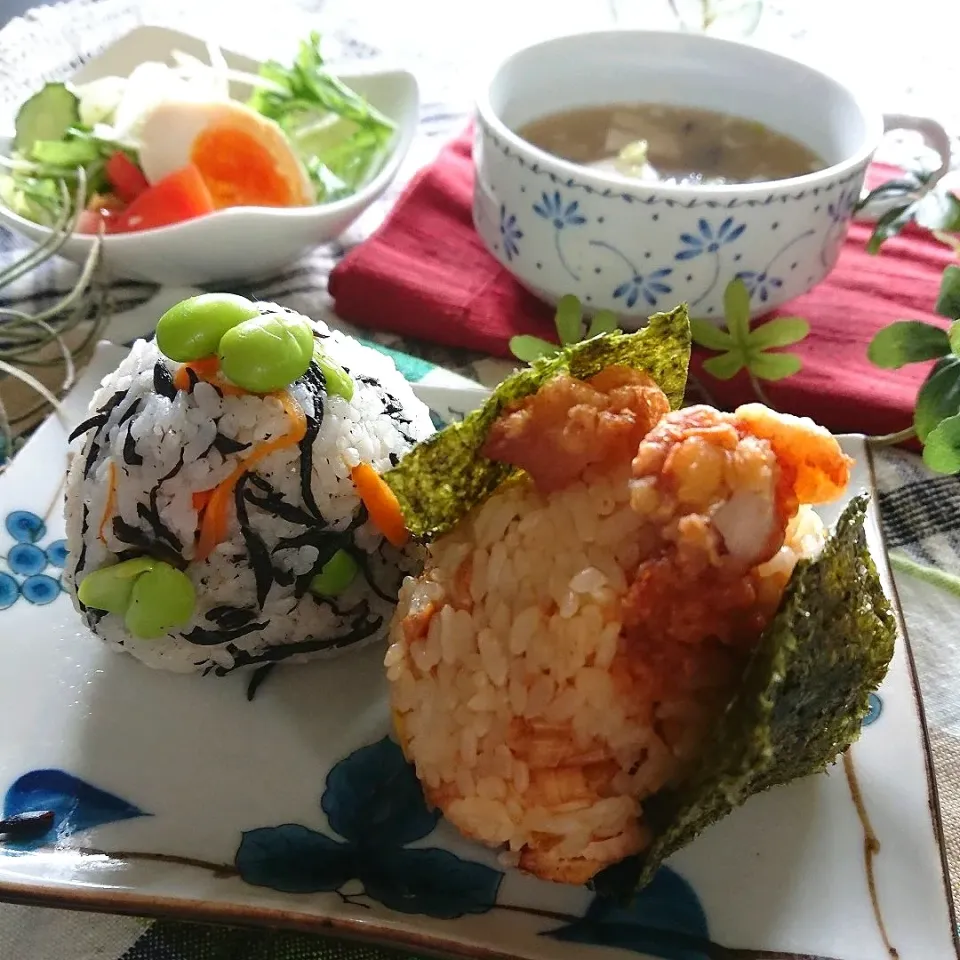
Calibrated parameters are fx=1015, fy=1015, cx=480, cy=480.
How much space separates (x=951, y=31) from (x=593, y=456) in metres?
2.21

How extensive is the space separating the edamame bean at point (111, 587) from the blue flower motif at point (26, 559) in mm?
152

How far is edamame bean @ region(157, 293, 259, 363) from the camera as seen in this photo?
2.50ft

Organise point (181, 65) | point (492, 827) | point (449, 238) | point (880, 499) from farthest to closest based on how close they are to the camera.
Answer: point (181, 65) < point (449, 238) < point (880, 499) < point (492, 827)

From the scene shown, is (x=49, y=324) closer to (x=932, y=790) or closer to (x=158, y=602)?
(x=158, y=602)

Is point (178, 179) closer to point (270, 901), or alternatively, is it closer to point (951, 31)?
point (270, 901)

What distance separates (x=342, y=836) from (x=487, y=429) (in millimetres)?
323

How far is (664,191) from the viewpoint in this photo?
1123 millimetres

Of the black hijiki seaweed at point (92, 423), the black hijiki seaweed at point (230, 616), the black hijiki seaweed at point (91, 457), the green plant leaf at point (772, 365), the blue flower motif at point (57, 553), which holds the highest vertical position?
the black hijiki seaweed at point (92, 423)

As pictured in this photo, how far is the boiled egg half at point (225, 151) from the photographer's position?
141cm

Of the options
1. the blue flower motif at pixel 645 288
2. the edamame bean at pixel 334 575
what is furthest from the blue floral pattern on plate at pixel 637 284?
the edamame bean at pixel 334 575

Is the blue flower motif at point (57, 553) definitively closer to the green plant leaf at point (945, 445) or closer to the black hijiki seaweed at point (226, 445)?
the black hijiki seaweed at point (226, 445)

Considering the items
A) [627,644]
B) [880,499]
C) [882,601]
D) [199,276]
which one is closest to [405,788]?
[627,644]

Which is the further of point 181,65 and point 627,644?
point 181,65

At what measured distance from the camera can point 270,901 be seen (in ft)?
2.29
